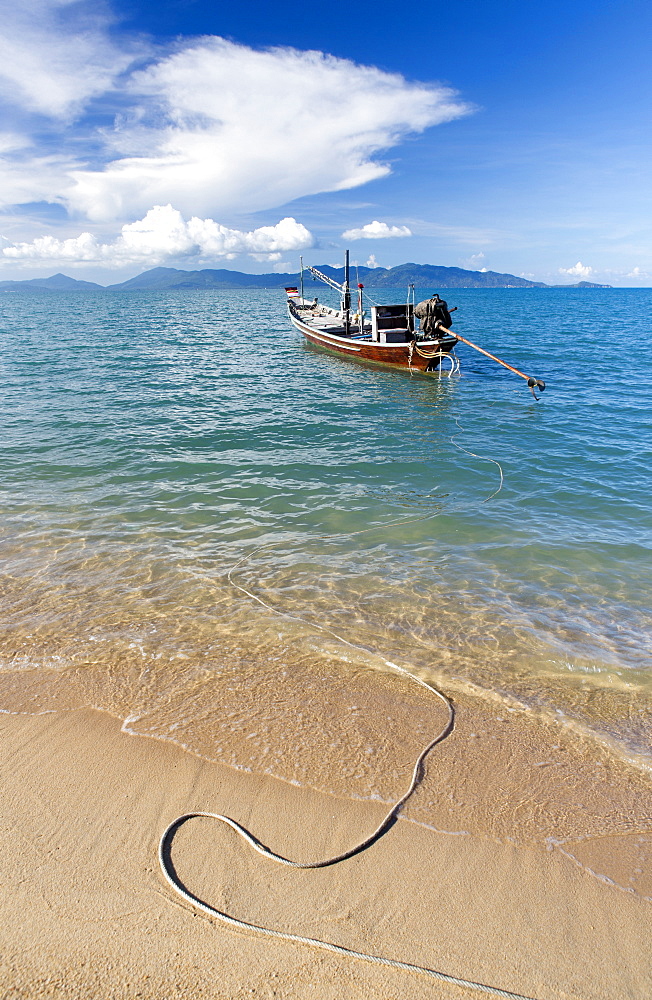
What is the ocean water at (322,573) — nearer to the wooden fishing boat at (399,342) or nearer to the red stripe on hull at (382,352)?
the wooden fishing boat at (399,342)

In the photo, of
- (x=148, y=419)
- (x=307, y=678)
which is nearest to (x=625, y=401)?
(x=148, y=419)

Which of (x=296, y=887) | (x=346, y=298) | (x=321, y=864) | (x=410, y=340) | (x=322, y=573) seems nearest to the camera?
(x=296, y=887)

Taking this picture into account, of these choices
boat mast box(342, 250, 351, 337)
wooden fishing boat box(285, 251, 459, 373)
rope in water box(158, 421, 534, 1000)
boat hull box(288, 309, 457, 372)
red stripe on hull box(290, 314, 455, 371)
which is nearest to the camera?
rope in water box(158, 421, 534, 1000)

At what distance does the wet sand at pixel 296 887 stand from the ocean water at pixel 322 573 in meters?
0.43

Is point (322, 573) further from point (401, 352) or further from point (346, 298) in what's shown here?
point (346, 298)

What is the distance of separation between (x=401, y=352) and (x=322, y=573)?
20.7m

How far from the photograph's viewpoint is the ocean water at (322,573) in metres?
4.78

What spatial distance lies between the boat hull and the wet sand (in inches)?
898

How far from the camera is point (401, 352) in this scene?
85.4 ft

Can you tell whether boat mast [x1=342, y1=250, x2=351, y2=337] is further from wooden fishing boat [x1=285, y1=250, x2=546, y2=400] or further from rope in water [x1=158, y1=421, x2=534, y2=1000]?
rope in water [x1=158, y1=421, x2=534, y2=1000]

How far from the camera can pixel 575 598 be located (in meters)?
6.98

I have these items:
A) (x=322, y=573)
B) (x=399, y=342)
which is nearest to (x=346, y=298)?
(x=399, y=342)

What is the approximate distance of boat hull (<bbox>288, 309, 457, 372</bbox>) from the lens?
81.1 feet

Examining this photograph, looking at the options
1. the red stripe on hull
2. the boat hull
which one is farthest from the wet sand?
the red stripe on hull
